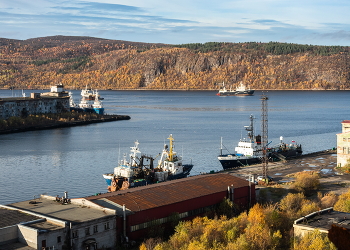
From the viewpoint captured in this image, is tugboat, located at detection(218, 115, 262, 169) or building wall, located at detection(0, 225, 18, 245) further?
tugboat, located at detection(218, 115, 262, 169)

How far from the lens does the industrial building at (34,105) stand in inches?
3775

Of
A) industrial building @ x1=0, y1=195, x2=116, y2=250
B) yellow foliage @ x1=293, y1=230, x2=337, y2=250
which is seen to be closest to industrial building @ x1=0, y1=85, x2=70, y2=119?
industrial building @ x1=0, y1=195, x2=116, y2=250

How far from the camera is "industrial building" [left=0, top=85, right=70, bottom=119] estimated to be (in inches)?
3775

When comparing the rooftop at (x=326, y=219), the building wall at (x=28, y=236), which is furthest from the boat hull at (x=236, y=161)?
the building wall at (x=28, y=236)

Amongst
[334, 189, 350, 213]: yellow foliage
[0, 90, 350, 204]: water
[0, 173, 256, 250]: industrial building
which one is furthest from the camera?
[0, 90, 350, 204]: water

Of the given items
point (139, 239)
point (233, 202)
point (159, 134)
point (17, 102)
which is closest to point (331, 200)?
point (233, 202)

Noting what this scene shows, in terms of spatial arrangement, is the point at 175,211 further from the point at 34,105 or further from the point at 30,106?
the point at 34,105

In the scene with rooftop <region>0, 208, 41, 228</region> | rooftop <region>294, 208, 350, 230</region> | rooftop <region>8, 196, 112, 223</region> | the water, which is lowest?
the water

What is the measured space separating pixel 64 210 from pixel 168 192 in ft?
19.1

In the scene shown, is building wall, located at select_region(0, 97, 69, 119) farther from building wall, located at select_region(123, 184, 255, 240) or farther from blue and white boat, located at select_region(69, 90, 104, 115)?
building wall, located at select_region(123, 184, 255, 240)

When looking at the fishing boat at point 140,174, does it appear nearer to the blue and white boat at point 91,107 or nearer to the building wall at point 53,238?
the building wall at point 53,238

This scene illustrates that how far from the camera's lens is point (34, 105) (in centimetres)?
10169

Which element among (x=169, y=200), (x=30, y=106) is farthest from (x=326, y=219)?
(x=30, y=106)

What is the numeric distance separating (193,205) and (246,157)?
78.2 ft
